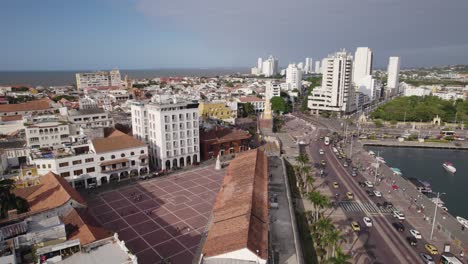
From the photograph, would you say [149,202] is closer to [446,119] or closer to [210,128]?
[210,128]

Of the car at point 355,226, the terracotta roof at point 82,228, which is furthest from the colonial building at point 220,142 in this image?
the terracotta roof at point 82,228

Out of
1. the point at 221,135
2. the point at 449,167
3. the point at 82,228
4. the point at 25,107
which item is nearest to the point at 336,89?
the point at 449,167

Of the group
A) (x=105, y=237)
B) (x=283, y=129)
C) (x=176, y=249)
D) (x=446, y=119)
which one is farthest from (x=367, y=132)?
(x=105, y=237)

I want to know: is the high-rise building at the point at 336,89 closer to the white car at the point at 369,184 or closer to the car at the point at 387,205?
the white car at the point at 369,184

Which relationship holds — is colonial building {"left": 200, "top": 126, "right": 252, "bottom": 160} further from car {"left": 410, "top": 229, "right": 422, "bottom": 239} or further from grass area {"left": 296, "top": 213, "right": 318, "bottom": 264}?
car {"left": 410, "top": 229, "right": 422, "bottom": 239}

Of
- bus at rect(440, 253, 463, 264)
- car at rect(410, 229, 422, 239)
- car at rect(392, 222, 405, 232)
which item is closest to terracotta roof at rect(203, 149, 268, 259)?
car at rect(392, 222, 405, 232)
